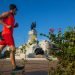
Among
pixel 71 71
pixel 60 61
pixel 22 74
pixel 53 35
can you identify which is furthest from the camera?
pixel 22 74

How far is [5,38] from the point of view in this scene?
7301mm

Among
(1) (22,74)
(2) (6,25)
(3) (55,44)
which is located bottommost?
(1) (22,74)

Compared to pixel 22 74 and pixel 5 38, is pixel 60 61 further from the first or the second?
pixel 5 38

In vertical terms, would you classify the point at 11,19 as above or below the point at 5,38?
above

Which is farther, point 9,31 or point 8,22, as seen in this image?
point 8,22

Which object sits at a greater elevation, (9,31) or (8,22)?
(8,22)

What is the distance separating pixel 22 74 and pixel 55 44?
1318mm

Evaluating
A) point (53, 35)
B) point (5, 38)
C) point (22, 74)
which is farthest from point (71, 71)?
point (5, 38)

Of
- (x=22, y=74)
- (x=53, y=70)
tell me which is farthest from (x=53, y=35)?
(x=22, y=74)

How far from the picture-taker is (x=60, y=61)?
5.95 m

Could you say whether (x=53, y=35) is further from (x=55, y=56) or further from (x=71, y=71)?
(x=71, y=71)

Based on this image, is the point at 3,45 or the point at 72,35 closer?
the point at 72,35

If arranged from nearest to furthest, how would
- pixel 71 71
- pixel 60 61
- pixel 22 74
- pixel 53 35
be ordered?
pixel 71 71 < pixel 60 61 < pixel 53 35 < pixel 22 74

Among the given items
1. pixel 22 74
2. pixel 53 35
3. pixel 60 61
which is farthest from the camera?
pixel 22 74
